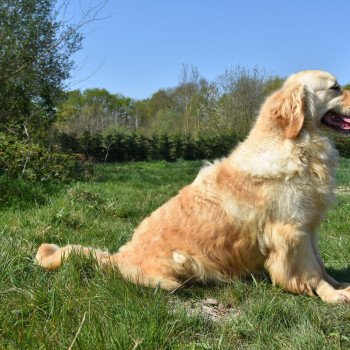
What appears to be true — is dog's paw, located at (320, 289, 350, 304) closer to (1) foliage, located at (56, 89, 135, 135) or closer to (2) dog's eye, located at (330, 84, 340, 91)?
(2) dog's eye, located at (330, 84, 340, 91)

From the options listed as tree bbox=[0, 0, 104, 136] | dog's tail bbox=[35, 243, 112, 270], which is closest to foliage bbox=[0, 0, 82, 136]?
tree bbox=[0, 0, 104, 136]

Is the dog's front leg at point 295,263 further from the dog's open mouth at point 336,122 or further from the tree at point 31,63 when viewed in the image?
the tree at point 31,63

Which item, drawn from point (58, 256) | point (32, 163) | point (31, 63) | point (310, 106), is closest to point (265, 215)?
point (310, 106)

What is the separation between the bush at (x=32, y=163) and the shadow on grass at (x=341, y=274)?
6086 mm

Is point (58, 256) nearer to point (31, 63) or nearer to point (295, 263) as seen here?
point (295, 263)

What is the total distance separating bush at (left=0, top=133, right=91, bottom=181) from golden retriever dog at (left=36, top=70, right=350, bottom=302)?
5426mm

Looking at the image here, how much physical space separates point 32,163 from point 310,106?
708 centimetres

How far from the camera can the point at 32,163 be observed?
379 inches

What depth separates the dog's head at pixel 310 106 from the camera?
3.84 metres

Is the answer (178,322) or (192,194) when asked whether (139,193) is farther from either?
(178,322)

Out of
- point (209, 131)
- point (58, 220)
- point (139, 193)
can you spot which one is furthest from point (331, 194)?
point (209, 131)

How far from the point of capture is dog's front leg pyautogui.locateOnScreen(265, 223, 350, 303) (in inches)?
143

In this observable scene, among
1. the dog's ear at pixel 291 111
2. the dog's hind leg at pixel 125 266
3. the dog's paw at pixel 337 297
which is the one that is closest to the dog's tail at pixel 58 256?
the dog's hind leg at pixel 125 266

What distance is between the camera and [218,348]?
8.17ft
